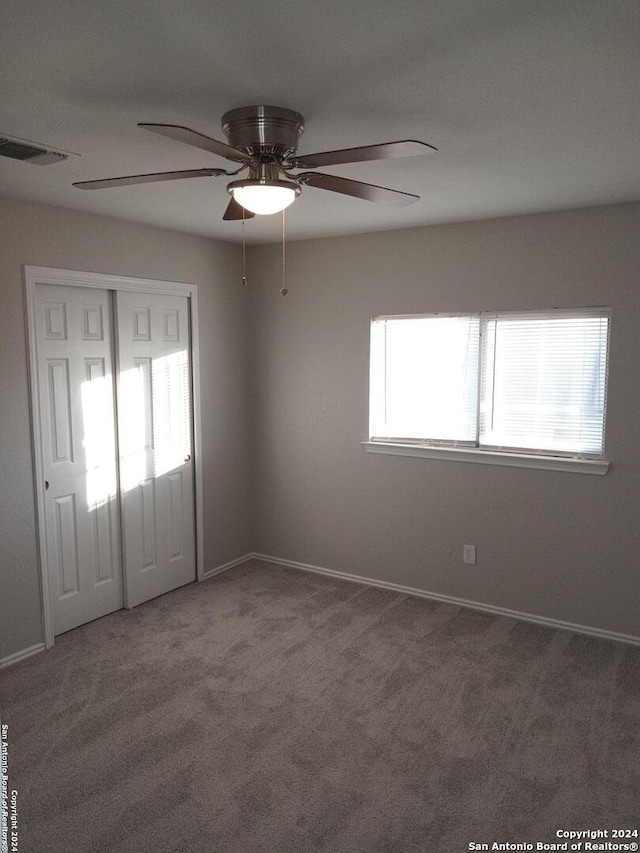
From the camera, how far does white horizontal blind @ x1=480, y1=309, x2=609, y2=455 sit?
3.67 meters

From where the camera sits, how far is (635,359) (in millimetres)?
3510

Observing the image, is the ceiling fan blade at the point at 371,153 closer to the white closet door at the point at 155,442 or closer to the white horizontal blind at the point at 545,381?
the white horizontal blind at the point at 545,381

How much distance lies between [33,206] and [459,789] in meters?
3.41

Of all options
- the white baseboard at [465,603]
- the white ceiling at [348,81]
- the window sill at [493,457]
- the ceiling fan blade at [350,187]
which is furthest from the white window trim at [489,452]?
the ceiling fan blade at [350,187]

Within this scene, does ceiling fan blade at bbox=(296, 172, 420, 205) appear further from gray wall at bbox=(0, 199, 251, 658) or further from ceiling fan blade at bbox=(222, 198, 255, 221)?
gray wall at bbox=(0, 199, 251, 658)

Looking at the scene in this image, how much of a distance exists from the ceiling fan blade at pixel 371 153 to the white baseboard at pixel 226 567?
134 inches

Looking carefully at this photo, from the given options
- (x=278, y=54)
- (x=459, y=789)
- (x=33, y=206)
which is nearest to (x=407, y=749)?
(x=459, y=789)

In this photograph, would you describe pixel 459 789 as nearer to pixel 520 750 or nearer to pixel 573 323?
pixel 520 750

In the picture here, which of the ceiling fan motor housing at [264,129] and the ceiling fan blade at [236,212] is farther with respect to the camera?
the ceiling fan blade at [236,212]

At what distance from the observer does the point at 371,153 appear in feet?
5.96

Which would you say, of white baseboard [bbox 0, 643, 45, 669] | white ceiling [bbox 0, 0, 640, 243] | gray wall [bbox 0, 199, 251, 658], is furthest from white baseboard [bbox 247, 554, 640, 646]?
white ceiling [bbox 0, 0, 640, 243]

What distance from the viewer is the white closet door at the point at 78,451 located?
3.62m

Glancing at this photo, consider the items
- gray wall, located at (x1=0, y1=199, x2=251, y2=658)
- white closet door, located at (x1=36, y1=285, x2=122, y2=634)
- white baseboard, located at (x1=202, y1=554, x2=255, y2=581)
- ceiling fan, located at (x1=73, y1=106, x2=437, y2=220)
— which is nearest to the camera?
ceiling fan, located at (x1=73, y1=106, x2=437, y2=220)

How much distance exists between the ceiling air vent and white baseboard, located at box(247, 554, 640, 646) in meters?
3.26
